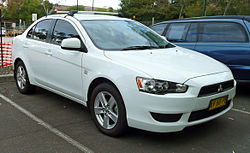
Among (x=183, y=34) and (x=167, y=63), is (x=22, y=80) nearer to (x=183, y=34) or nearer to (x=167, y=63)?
(x=167, y=63)

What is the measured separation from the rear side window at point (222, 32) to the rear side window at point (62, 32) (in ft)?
10.3

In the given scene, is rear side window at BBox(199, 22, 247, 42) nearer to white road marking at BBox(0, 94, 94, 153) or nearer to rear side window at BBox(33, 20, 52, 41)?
rear side window at BBox(33, 20, 52, 41)

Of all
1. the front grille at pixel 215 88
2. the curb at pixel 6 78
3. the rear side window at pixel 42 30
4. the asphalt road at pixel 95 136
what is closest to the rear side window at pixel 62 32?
the rear side window at pixel 42 30

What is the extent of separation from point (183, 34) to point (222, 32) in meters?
0.98

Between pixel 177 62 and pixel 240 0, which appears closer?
pixel 177 62

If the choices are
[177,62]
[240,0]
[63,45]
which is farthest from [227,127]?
[240,0]

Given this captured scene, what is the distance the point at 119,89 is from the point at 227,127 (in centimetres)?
186

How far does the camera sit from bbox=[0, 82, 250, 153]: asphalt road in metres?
3.31

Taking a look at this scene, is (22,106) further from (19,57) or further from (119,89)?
(119,89)

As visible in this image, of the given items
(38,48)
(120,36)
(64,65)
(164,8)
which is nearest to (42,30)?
(38,48)

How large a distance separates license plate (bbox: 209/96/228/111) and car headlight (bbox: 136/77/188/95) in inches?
18.9

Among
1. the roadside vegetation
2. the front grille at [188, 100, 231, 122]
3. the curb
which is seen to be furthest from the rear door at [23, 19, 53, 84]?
the roadside vegetation

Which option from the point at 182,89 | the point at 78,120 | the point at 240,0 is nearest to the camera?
the point at 182,89

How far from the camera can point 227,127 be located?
403 centimetres
